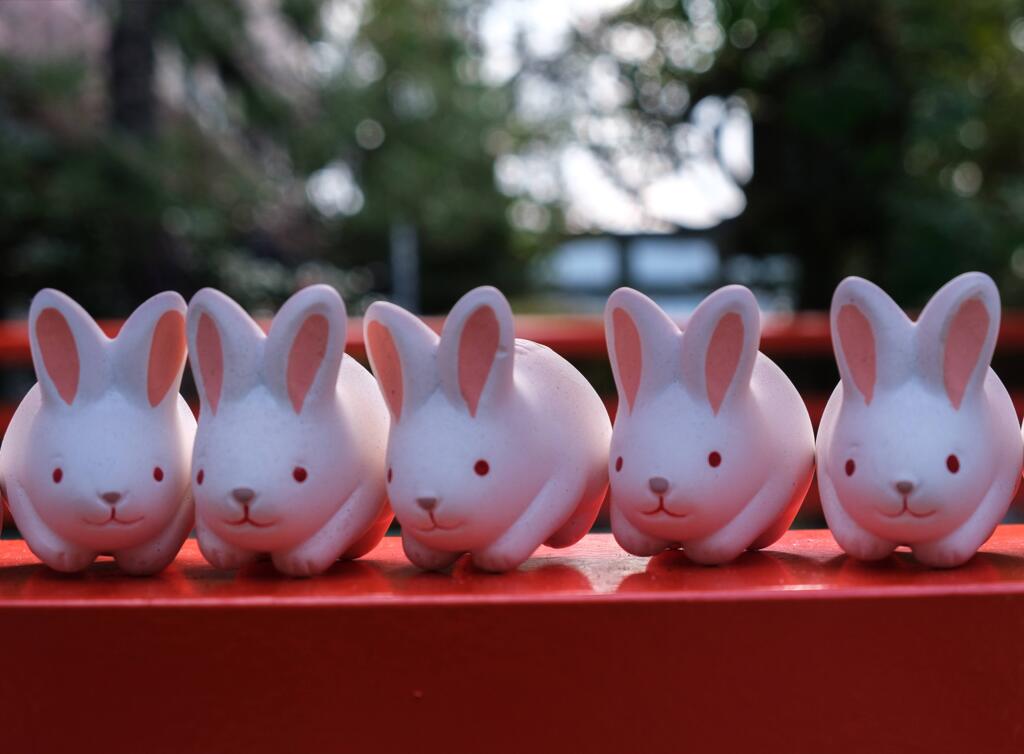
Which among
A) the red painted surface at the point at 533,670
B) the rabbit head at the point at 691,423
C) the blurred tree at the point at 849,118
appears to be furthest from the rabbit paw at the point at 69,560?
the blurred tree at the point at 849,118

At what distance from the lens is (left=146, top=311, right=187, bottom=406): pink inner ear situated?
1.73 m

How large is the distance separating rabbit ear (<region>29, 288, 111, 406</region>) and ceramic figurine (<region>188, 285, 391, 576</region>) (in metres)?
0.15

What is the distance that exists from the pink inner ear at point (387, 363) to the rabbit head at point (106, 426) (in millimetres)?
289

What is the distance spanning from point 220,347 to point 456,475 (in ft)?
1.27

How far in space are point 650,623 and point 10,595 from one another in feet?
2.83

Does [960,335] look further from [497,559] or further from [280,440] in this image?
[280,440]

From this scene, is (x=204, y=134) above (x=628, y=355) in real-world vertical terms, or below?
above

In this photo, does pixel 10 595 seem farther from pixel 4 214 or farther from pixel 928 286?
pixel 928 286

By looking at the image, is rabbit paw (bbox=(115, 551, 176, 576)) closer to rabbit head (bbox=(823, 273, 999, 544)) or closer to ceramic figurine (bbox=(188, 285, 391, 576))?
ceramic figurine (bbox=(188, 285, 391, 576))

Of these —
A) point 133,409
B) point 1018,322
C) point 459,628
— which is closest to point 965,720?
point 459,628

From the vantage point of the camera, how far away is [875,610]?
1492 millimetres

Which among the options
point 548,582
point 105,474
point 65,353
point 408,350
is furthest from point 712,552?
point 65,353

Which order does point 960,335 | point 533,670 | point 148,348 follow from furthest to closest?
point 148,348, point 960,335, point 533,670

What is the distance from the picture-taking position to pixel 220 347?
169 centimetres
